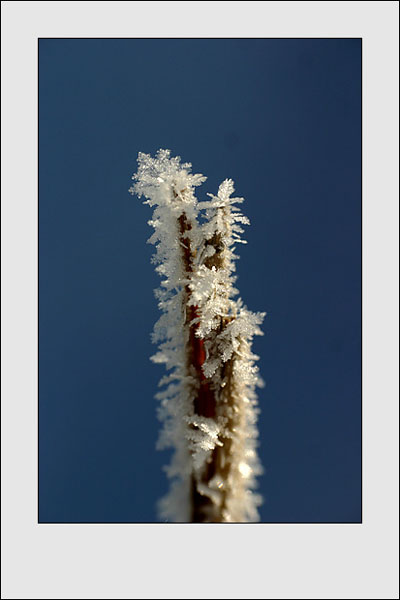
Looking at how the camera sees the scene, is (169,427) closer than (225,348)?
No

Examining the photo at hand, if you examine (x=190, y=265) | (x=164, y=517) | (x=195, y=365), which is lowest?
(x=164, y=517)

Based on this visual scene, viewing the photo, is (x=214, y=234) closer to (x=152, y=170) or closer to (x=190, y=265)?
(x=190, y=265)

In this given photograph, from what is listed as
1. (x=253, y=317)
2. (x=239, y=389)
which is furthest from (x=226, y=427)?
(x=253, y=317)

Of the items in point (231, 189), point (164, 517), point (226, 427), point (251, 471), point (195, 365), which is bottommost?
point (164, 517)

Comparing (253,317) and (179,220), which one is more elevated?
(179,220)

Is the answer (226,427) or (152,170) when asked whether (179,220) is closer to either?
(152,170)

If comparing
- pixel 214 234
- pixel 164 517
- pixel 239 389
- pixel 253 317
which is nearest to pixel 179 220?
pixel 214 234

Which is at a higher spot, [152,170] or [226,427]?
[152,170]
